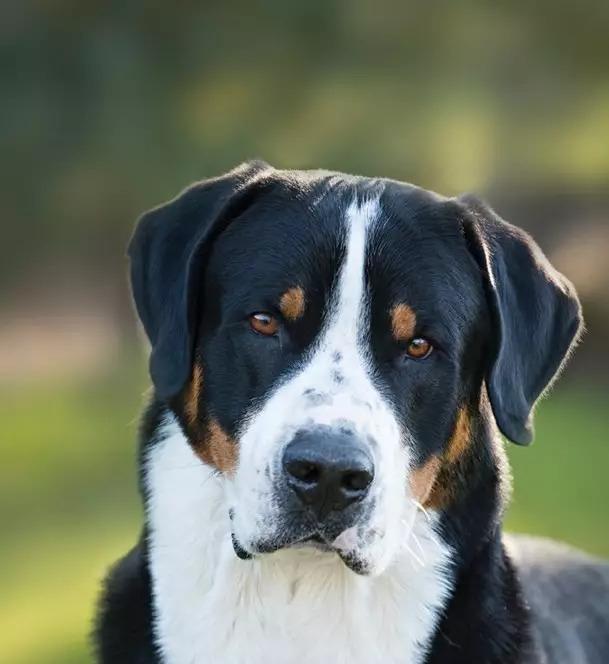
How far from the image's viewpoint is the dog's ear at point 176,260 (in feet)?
12.3

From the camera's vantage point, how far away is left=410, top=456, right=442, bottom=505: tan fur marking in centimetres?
365

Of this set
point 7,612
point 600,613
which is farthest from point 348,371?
point 7,612

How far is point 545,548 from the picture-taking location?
5094 millimetres

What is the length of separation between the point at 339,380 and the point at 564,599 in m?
1.75

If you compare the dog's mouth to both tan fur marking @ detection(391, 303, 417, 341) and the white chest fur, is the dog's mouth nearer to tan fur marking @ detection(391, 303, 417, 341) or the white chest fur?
the white chest fur

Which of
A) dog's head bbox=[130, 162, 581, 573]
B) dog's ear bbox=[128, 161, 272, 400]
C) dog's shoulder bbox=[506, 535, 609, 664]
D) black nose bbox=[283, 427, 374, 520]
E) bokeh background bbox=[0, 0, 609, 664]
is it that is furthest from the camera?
bokeh background bbox=[0, 0, 609, 664]

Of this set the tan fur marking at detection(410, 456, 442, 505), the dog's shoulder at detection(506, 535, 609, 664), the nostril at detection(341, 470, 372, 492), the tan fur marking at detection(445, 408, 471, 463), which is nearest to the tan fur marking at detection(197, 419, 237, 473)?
the nostril at detection(341, 470, 372, 492)

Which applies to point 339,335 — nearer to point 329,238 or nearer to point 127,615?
point 329,238

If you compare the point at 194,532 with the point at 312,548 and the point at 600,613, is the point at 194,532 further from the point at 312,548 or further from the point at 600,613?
the point at 600,613

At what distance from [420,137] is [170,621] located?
32.1 feet

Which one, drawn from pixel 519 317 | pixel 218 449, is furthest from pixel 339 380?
pixel 519 317

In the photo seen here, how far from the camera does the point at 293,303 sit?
3635 millimetres

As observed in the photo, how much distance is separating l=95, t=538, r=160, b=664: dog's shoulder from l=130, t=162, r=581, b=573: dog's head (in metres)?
0.50

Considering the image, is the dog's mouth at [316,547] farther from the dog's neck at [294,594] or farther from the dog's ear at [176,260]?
the dog's ear at [176,260]
